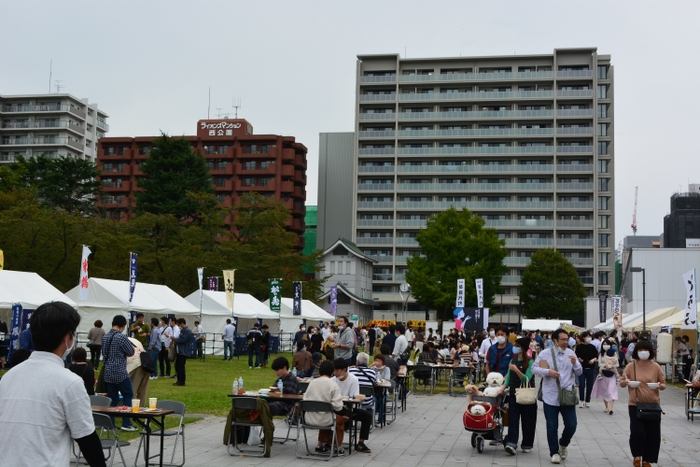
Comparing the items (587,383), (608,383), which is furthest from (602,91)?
(608,383)

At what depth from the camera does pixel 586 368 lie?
1784 centimetres

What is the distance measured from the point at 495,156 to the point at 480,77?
29.5ft

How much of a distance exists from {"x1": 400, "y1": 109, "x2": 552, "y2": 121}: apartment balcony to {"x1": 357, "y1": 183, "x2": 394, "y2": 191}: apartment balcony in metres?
7.49

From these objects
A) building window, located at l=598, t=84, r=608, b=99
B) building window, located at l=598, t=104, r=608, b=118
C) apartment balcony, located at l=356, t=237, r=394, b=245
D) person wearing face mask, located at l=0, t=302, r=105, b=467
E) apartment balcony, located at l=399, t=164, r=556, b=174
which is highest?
building window, located at l=598, t=84, r=608, b=99

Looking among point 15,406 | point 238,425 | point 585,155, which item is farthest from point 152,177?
point 15,406

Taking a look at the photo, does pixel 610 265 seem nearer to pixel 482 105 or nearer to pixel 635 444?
pixel 482 105

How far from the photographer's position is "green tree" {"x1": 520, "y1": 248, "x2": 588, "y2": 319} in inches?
2852

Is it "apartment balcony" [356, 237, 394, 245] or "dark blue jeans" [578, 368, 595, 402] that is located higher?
"apartment balcony" [356, 237, 394, 245]

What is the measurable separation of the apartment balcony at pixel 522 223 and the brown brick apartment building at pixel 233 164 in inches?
877

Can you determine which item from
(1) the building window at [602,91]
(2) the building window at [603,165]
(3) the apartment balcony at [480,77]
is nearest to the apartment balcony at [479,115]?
(3) the apartment balcony at [480,77]

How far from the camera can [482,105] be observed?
277 ft

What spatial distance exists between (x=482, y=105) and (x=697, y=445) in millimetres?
74778

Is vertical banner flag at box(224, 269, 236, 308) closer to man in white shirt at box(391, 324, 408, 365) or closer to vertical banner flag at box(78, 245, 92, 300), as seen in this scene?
vertical banner flag at box(78, 245, 92, 300)

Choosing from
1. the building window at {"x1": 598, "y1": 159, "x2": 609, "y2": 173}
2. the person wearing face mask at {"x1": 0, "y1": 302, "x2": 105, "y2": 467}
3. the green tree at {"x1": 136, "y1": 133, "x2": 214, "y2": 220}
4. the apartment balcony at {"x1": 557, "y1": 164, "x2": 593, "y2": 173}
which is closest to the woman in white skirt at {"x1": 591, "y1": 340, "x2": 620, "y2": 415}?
the person wearing face mask at {"x1": 0, "y1": 302, "x2": 105, "y2": 467}
